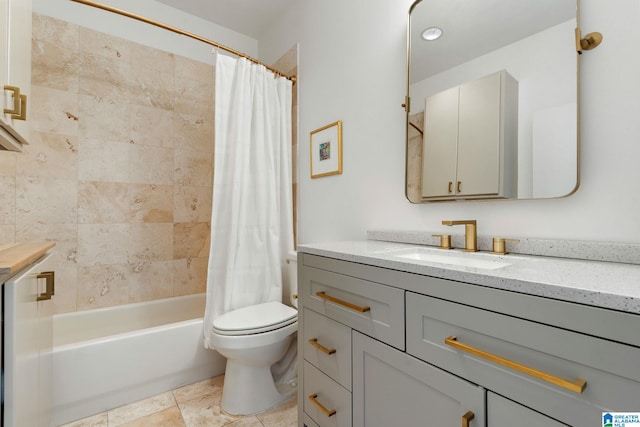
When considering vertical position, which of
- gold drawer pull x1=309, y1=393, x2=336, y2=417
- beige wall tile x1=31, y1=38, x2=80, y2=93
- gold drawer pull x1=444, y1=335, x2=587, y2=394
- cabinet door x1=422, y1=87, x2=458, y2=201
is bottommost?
gold drawer pull x1=309, y1=393, x2=336, y2=417

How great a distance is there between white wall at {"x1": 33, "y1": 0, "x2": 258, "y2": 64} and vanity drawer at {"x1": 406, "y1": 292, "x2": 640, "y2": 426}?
2.75m

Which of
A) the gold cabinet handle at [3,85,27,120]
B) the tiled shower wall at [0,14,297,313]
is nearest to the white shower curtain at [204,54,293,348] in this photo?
the tiled shower wall at [0,14,297,313]

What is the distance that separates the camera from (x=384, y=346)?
0.91m

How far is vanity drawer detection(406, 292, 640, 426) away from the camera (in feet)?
1.69

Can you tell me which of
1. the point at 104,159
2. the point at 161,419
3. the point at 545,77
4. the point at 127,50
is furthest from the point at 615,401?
the point at 127,50

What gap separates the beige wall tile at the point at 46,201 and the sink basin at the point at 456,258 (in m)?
2.25

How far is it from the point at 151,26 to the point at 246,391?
2.70 metres

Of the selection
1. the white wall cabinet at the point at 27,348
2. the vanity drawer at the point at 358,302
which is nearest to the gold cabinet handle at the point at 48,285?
the white wall cabinet at the point at 27,348

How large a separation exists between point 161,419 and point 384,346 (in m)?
1.38

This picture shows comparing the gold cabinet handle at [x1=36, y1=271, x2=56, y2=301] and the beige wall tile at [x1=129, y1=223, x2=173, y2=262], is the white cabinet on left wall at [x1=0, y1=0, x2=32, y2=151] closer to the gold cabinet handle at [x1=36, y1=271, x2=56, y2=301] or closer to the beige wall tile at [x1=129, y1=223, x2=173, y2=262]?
the gold cabinet handle at [x1=36, y1=271, x2=56, y2=301]

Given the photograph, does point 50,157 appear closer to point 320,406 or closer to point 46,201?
point 46,201

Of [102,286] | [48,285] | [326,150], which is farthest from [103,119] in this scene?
[326,150]

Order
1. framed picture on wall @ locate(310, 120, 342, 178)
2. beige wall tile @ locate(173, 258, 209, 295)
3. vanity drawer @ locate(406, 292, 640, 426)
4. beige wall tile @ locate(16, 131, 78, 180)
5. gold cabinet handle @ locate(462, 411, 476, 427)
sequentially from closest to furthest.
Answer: vanity drawer @ locate(406, 292, 640, 426)
gold cabinet handle @ locate(462, 411, 476, 427)
framed picture on wall @ locate(310, 120, 342, 178)
beige wall tile @ locate(16, 131, 78, 180)
beige wall tile @ locate(173, 258, 209, 295)

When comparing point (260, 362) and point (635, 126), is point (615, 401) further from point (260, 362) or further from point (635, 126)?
point (260, 362)
